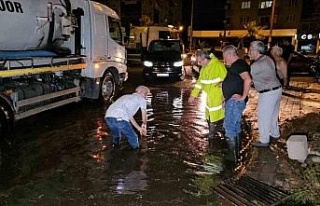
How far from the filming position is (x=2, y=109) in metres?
7.16

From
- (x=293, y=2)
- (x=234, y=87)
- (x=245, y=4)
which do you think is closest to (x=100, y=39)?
(x=234, y=87)

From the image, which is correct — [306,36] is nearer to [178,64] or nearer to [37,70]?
[178,64]

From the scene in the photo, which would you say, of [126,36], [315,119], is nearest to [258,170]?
[315,119]

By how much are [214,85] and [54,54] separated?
501cm

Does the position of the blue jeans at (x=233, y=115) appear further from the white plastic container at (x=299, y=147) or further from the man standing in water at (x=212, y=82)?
the white plastic container at (x=299, y=147)

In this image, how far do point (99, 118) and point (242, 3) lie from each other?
195 ft

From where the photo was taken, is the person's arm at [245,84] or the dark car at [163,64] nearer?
the person's arm at [245,84]

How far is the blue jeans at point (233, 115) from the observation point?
19.2ft

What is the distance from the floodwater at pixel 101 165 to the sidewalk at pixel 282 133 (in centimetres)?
45

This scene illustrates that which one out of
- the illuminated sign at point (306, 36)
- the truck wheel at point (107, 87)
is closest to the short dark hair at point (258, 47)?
the truck wheel at point (107, 87)

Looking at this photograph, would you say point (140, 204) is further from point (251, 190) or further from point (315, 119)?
point (315, 119)

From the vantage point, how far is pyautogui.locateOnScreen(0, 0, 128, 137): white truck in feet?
25.5

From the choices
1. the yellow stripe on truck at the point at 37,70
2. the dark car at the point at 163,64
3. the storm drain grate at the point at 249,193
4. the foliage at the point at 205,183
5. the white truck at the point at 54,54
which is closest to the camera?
the storm drain grate at the point at 249,193

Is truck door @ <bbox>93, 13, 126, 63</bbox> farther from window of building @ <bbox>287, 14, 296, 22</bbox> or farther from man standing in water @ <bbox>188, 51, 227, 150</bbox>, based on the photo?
window of building @ <bbox>287, 14, 296, 22</bbox>
